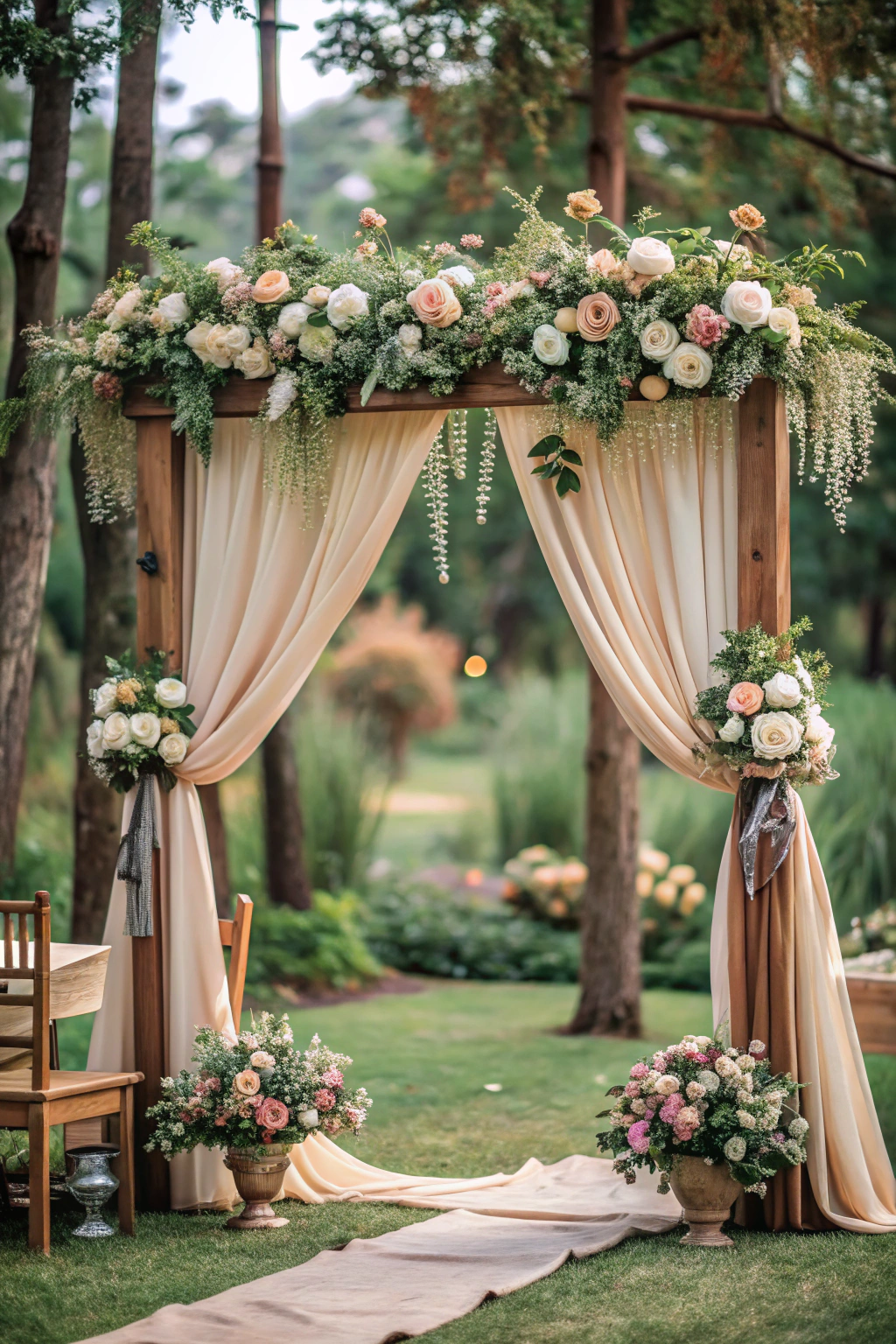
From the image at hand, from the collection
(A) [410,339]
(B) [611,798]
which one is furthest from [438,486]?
(B) [611,798]

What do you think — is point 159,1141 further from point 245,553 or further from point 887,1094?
point 887,1094

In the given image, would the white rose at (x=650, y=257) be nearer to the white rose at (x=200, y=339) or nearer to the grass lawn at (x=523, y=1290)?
the white rose at (x=200, y=339)

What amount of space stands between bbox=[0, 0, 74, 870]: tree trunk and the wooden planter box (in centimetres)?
362

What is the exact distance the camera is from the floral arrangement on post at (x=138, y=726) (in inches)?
174

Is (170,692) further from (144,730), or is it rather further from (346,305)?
(346,305)

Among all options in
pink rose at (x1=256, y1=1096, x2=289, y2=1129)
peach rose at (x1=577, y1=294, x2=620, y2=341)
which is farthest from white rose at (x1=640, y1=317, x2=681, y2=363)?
pink rose at (x1=256, y1=1096, x2=289, y2=1129)

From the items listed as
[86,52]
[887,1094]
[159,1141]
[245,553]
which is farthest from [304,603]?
[887,1094]

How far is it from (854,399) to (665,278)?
66 cm

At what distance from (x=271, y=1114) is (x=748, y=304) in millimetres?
2662

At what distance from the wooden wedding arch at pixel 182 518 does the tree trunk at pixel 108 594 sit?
1.66 metres

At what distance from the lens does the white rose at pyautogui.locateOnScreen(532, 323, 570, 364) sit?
4141 mm

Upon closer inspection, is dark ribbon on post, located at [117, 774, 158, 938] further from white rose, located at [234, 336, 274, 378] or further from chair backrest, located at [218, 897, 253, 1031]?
white rose, located at [234, 336, 274, 378]

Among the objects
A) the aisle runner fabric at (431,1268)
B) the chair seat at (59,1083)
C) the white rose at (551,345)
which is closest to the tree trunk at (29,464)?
the chair seat at (59,1083)

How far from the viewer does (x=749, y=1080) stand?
12.8 feet
